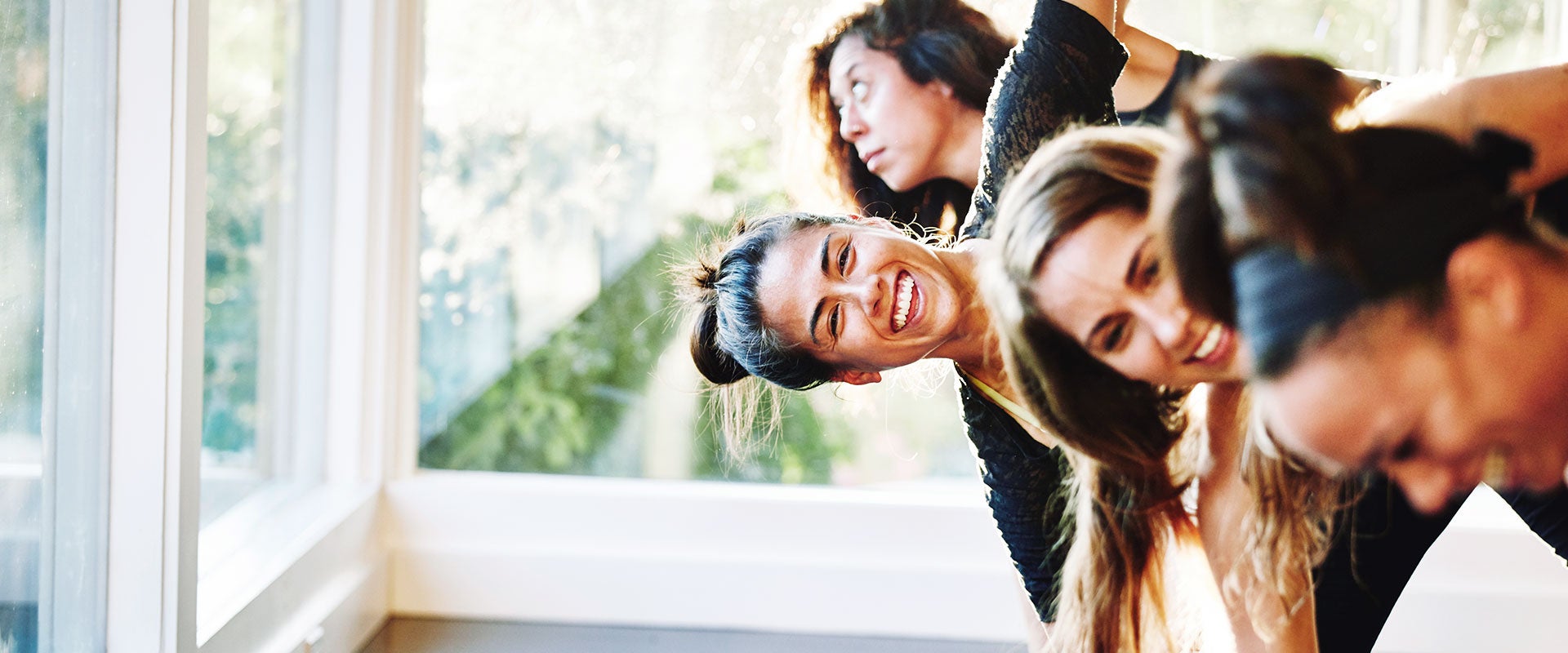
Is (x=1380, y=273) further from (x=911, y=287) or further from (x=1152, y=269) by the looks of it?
(x=911, y=287)

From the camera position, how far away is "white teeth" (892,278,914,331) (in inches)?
31.0

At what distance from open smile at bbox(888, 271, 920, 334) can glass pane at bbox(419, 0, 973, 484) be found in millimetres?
638

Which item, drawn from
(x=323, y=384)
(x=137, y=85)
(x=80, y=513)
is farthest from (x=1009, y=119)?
(x=323, y=384)

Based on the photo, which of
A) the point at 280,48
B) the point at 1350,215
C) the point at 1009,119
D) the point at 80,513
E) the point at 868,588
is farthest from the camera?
the point at 868,588

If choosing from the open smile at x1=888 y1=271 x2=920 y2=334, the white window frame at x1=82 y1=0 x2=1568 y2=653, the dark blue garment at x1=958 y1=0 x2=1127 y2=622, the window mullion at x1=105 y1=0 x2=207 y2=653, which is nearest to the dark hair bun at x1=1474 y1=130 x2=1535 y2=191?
the dark blue garment at x1=958 y1=0 x2=1127 y2=622

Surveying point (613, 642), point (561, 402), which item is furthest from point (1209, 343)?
point (561, 402)

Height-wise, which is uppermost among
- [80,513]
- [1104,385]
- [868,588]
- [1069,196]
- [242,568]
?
[1069,196]

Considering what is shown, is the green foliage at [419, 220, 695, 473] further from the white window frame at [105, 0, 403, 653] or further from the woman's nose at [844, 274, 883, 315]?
the woman's nose at [844, 274, 883, 315]

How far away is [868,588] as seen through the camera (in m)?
1.44

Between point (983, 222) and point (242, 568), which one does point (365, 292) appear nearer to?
point (242, 568)

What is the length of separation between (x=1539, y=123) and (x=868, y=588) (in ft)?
3.25

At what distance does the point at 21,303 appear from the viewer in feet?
2.66

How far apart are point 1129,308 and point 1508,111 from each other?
205 mm

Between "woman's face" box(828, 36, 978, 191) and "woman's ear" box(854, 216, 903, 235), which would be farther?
"woman's face" box(828, 36, 978, 191)
